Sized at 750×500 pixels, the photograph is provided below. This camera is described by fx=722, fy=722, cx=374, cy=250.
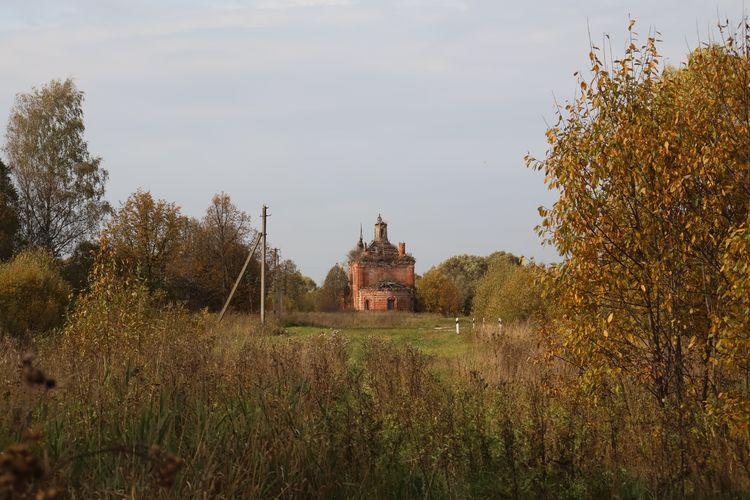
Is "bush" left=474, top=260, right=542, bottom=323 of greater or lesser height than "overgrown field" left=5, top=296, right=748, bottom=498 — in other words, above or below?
above

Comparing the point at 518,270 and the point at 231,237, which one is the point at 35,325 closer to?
the point at 518,270

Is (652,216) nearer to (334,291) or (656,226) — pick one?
(656,226)

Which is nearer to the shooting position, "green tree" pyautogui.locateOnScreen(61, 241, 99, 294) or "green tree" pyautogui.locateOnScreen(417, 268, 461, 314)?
"green tree" pyautogui.locateOnScreen(61, 241, 99, 294)

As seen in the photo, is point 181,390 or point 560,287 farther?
point 560,287

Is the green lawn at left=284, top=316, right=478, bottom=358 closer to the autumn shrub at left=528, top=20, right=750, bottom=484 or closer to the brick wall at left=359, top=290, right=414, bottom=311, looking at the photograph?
the autumn shrub at left=528, top=20, right=750, bottom=484

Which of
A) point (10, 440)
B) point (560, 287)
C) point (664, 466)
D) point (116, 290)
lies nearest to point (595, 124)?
point (560, 287)

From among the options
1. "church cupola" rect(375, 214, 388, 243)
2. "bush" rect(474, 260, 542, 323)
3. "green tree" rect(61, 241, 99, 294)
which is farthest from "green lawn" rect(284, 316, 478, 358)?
"church cupola" rect(375, 214, 388, 243)

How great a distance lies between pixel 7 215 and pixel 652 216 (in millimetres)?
30818

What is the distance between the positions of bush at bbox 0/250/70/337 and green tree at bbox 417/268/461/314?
5433 centimetres

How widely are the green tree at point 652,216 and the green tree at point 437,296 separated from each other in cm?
6600

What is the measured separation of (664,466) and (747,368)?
153 cm

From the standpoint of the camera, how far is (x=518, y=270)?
26.6m

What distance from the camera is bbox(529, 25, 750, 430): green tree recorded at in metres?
7.68

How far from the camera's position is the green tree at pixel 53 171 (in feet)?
114
